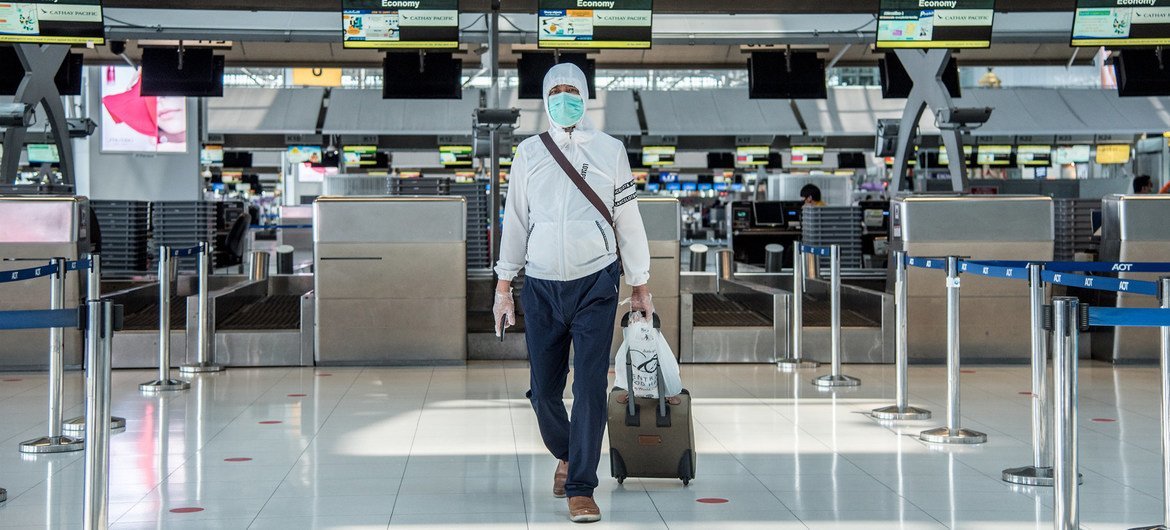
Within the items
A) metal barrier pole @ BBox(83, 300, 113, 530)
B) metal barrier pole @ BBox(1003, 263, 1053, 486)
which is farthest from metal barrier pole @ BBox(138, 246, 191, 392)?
metal barrier pole @ BBox(1003, 263, 1053, 486)

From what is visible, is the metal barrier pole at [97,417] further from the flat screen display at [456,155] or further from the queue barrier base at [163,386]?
the flat screen display at [456,155]

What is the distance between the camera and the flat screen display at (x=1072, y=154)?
1134 inches

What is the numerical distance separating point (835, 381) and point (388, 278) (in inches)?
148

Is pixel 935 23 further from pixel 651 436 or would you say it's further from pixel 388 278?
pixel 651 436

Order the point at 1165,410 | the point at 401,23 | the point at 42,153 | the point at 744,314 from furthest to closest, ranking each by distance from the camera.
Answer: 1. the point at 42,153
2. the point at 744,314
3. the point at 401,23
4. the point at 1165,410

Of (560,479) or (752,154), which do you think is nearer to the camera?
(560,479)

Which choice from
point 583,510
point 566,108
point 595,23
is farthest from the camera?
point 595,23

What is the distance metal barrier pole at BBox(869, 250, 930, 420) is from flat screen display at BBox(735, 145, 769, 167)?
20882 millimetres

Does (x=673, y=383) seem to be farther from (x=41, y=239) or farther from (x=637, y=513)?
(x=41, y=239)

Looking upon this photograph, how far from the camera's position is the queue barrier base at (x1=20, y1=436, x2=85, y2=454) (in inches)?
238

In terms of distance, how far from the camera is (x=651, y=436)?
521 centimetres

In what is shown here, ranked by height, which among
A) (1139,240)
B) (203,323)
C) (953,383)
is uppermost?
(1139,240)

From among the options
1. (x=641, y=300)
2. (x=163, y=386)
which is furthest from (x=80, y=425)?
(x=641, y=300)

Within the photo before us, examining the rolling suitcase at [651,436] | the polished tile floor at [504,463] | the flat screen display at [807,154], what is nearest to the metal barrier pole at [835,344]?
the polished tile floor at [504,463]
